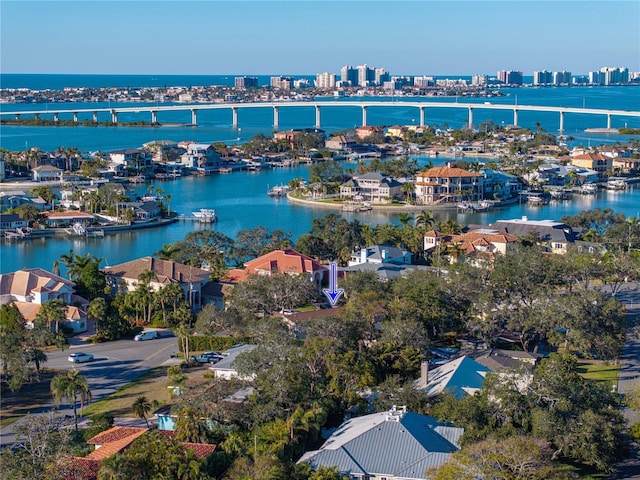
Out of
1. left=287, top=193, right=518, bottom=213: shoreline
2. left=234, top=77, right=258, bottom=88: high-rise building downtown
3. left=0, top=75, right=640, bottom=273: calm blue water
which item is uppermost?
left=234, top=77, right=258, bottom=88: high-rise building downtown

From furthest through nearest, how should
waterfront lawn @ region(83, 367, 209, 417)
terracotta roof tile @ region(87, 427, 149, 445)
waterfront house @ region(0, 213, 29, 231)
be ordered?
1. waterfront house @ region(0, 213, 29, 231)
2. waterfront lawn @ region(83, 367, 209, 417)
3. terracotta roof tile @ region(87, 427, 149, 445)

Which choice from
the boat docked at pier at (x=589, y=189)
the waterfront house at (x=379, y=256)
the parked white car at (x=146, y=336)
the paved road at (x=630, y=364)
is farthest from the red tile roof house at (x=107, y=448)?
the boat docked at pier at (x=589, y=189)

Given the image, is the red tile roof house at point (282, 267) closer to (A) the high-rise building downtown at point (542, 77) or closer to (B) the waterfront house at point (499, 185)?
(B) the waterfront house at point (499, 185)

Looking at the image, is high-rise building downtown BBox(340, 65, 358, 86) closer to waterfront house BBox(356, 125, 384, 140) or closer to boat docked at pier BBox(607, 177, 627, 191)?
waterfront house BBox(356, 125, 384, 140)

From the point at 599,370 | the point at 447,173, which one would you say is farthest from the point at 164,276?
the point at 447,173

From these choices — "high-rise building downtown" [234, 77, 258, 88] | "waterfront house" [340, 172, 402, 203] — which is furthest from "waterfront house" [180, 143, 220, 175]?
"high-rise building downtown" [234, 77, 258, 88]

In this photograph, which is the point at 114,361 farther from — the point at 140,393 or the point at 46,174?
the point at 46,174

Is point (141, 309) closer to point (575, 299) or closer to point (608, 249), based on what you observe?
point (575, 299)
